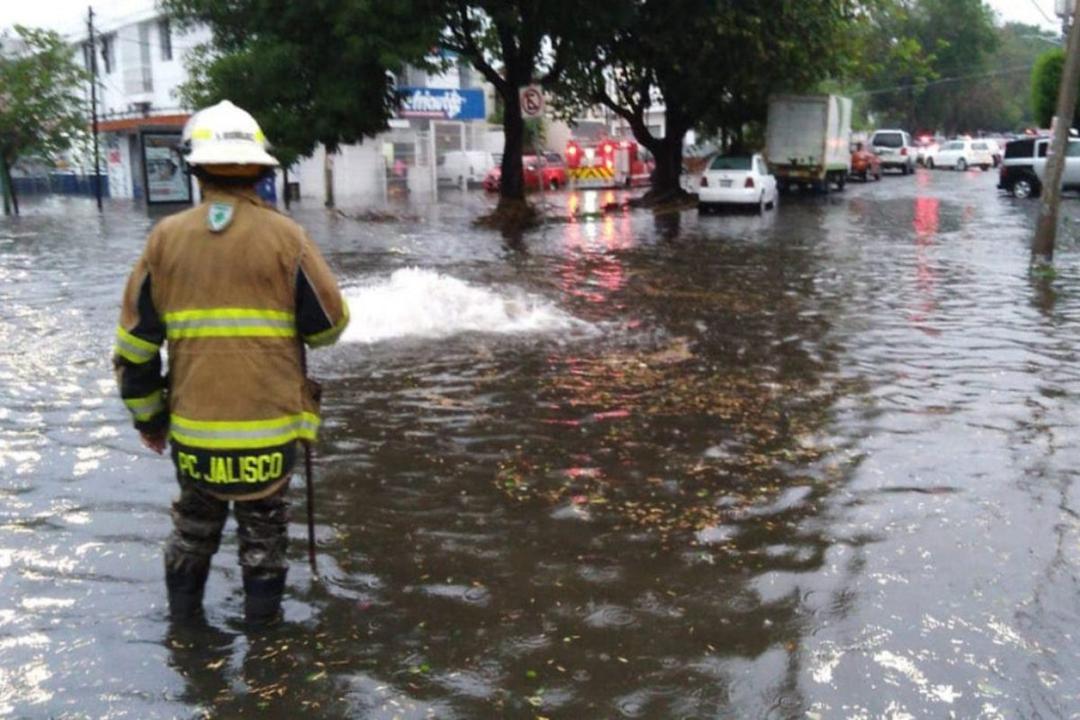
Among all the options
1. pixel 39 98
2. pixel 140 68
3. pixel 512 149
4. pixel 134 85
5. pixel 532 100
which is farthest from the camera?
pixel 134 85

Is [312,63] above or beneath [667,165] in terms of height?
above

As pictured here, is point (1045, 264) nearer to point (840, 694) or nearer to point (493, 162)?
point (840, 694)

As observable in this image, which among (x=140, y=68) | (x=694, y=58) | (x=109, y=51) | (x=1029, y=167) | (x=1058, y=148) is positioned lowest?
(x=1029, y=167)

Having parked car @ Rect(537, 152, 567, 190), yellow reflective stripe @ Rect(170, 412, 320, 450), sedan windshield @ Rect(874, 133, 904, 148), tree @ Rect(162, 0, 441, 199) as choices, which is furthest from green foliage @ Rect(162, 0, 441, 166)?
sedan windshield @ Rect(874, 133, 904, 148)

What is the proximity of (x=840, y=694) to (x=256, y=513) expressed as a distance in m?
2.19

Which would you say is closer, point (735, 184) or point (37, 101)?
point (735, 184)

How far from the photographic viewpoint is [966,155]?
56688mm

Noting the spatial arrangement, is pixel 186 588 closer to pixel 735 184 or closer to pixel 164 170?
pixel 735 184

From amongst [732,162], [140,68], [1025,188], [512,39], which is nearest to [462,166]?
[140,68]

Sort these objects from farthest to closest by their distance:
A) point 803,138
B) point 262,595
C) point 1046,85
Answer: point 1046,85, point 803,138, point 262,595

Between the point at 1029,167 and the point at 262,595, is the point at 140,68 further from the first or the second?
the point at 262,595

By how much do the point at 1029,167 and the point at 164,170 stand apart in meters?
25.0

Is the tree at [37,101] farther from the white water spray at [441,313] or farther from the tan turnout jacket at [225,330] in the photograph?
the tan turnout jacket at [225,330]

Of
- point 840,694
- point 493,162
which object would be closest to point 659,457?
point 840,694
